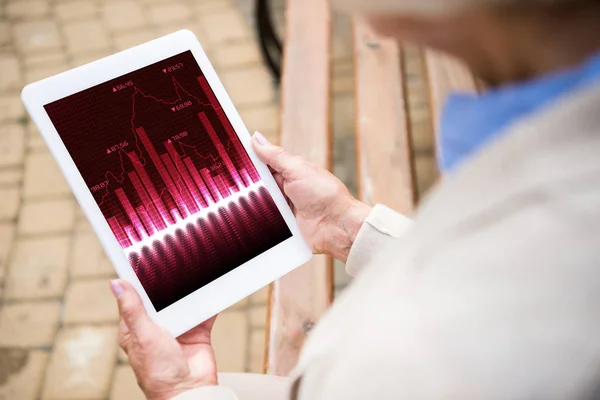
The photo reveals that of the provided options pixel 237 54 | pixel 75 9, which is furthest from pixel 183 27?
pixel 75 9

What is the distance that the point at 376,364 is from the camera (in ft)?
1.52

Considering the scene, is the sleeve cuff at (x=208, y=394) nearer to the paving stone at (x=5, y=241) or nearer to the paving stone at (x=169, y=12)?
the paving stone at (x=5, y=241)

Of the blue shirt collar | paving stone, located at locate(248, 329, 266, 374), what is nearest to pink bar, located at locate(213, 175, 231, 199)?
the blue shirt collar

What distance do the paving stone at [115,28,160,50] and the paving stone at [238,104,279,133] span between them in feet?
1.69

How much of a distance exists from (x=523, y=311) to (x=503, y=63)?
187 mm

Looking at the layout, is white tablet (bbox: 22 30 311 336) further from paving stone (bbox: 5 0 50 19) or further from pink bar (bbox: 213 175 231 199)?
paving stone (bbox: 5 0 50 19)

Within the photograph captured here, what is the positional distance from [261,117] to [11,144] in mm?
862

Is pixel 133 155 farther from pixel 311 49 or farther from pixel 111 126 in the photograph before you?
pixel 311 49

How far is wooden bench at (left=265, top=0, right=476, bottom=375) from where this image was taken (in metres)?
1.08

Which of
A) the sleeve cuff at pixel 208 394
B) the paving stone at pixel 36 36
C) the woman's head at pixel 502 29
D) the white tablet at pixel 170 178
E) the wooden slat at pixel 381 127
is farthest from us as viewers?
the paving stone at pixel 36 36

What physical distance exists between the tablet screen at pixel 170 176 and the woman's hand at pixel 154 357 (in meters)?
0.05

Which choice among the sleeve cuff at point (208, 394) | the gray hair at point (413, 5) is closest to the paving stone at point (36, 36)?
the sleeve cuff at point (208, 394)

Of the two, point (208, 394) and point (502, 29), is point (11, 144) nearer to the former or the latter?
point (208, 394)

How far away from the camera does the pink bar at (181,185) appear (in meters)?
0.96
